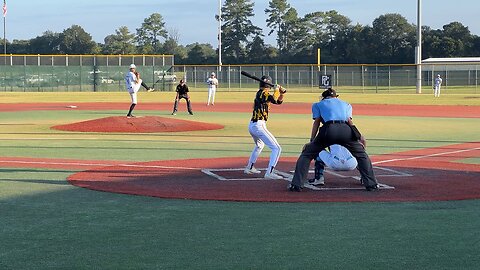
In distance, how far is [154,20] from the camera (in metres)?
135

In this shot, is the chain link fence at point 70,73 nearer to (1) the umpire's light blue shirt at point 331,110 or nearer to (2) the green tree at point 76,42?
(2) the green tree at point 76,42

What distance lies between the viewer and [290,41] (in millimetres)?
117188

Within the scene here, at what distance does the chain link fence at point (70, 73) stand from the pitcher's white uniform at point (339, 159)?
59.8 m

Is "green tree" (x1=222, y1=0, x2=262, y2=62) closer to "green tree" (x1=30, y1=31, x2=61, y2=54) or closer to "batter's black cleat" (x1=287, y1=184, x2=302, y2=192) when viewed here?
"green tree" (x1=30, y1=31, x2=61, y2=54)

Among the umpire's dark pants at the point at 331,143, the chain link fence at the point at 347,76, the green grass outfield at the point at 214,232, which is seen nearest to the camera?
the green grass outfield at the point at 214,232

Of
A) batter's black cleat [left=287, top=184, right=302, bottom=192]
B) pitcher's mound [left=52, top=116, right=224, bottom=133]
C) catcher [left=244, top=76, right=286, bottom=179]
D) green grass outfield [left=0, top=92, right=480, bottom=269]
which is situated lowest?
green grass outfield [left=0, top=92, right=480, bottom=269]

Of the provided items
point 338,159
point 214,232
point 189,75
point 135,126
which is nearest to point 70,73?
point 189,75

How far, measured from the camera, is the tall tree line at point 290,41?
10169 cm

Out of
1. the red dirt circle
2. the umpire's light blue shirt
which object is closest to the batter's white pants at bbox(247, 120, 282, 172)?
the red dirt circle

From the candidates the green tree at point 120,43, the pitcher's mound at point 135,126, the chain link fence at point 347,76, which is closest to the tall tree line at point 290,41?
the green tree at point 120,43

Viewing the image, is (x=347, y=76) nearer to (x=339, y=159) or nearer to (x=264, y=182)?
(x=264, y=182)

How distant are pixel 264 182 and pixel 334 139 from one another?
177 cm

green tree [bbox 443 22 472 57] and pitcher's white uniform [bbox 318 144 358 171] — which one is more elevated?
green tree [bbox 443 22 472 57]

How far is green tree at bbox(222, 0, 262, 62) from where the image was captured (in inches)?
4579
